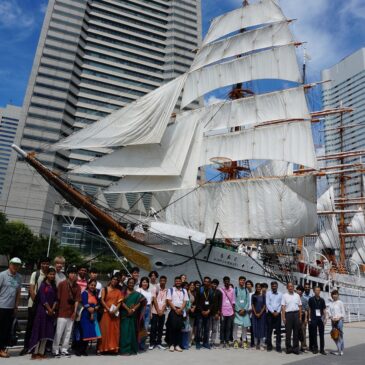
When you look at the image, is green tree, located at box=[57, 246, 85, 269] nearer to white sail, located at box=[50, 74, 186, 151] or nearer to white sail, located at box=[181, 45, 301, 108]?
white sail, located at box=[181, 45, 301, 108]

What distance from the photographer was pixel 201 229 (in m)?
24.4

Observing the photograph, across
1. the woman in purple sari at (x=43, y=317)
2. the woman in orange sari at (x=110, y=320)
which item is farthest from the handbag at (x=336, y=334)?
the woman in purple sari at (x=43, y=317)

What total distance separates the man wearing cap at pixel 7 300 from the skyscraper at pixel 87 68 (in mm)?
52707

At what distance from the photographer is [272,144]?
2608 centimetres

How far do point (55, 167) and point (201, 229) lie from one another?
4308cm

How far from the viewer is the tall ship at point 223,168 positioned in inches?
660

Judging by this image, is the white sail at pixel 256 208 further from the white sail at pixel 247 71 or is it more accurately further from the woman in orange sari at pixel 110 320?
the woman in orange sari at pixel 110 320

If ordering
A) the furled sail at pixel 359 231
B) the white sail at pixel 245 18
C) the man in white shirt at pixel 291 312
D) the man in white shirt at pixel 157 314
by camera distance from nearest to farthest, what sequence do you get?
the man in white shirt at pixel 157 314 < the man in white shirt at pixel 291 312 < the white sail at pixel 245 18 < the furled sail at pixel 359 231

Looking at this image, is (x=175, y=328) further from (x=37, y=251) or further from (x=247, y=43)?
(x=37, y=251)

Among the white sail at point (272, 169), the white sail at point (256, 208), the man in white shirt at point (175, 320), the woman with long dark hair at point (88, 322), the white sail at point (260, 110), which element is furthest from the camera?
the white sail at point (272, 169)

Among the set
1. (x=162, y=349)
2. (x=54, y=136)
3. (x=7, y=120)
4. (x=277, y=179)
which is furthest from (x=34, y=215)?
(x=7, y=120)

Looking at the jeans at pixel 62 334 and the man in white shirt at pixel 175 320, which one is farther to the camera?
the man in white shirt at pixel 175 320

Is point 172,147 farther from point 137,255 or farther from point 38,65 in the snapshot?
point 38,65

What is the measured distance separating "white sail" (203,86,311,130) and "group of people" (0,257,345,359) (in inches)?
800
